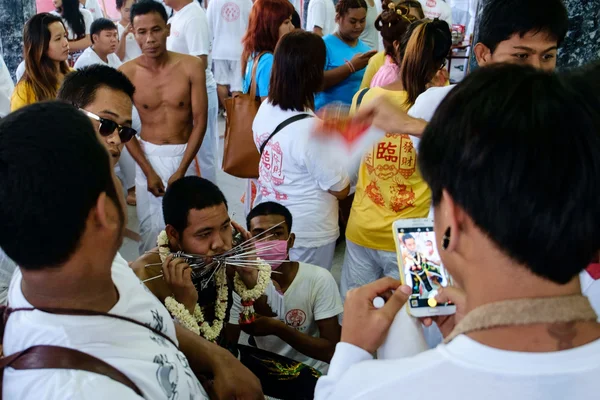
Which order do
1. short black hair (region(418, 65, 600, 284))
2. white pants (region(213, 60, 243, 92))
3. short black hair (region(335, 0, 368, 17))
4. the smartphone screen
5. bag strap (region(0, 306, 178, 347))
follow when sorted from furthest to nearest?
white pants (region(213, 60, 243, 92)), short black hair (region(335, 0, 368, 17)), the smartphone screen, bag strap (region(0, 306, 178, 347)), short black hair (region(418, 65, 600, 284))

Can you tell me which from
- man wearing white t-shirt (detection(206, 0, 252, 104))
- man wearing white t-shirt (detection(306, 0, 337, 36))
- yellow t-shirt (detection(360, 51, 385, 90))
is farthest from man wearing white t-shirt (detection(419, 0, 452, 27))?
yellow t-shirt (detection(360, 51, 385, 90))

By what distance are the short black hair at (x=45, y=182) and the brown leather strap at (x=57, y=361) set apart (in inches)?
5.9

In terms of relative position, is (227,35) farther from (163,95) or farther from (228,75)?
(163,95)

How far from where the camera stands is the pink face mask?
90.6 inches

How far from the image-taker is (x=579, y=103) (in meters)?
0.74

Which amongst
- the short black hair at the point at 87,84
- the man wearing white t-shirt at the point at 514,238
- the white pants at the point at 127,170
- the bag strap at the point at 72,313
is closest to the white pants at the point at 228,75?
the white pants at the point at 127,170

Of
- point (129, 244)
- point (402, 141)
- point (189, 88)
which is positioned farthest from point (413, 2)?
point (129, 244)

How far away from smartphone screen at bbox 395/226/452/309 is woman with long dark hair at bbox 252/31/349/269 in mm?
1168

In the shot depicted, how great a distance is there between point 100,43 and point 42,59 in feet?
4.55

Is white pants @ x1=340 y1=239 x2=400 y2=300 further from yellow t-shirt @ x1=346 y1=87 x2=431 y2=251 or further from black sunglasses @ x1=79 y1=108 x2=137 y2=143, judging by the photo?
black sunglasses @ x1=79 y1=108 x2=137 y2=143

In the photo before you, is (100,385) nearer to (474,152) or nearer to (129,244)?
(474,152)

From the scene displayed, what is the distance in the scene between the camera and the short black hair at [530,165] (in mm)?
706

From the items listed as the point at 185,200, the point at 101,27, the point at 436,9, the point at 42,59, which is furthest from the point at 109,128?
the point at 436,9

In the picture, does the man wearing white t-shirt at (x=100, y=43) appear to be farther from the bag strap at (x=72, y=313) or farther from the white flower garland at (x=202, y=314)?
the bag strap at (x=72, y=313)
